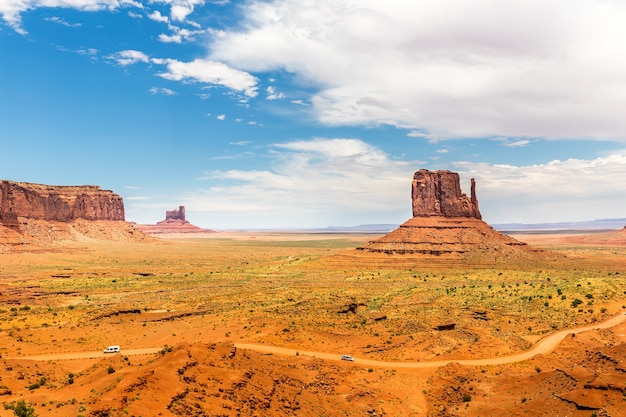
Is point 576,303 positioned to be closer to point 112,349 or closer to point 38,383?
point 112,349

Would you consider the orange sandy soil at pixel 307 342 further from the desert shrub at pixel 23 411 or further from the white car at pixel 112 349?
the white car at pixel 112 349

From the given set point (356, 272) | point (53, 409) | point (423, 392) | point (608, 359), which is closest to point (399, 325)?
point (423, 392)

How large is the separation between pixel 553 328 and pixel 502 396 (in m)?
23.5

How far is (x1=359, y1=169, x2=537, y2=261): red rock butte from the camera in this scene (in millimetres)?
125375

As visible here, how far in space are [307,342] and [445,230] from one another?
323 ft

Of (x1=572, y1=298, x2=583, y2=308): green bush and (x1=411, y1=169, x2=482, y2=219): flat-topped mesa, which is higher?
(x1=411, y1=169, x2=482, y2=219): flat-topped mesa

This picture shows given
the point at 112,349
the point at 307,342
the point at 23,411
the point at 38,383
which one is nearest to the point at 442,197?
the point at 307,342

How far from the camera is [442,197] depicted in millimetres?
141625

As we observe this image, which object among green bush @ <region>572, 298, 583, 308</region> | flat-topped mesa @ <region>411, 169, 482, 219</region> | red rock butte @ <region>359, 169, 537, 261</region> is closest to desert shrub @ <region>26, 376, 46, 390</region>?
green bush @ <region>572, 298, 583, 308</region>

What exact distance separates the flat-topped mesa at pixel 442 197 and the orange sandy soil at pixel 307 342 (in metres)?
43.2

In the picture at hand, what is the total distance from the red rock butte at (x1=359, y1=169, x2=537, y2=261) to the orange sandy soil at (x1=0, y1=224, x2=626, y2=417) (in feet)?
82.0

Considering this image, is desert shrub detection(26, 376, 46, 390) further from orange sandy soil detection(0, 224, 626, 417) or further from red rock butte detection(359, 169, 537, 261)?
red rock butte detection(359, 169, 537, 261)

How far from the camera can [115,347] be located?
42.9 metres

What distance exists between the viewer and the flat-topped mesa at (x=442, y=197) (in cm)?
14062
